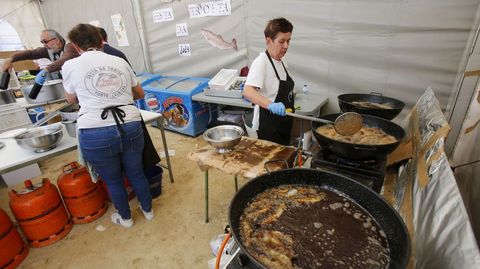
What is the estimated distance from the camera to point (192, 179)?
294 centimetres

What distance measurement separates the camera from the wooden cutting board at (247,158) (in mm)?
1451

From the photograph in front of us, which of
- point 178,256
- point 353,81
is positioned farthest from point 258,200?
point 353,81

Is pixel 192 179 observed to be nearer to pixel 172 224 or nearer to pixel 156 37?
pixel 172 224

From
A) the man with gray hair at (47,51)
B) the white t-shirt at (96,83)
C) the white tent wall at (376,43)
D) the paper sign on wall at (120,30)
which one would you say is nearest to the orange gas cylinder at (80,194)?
the white t-shirt at (96,83)

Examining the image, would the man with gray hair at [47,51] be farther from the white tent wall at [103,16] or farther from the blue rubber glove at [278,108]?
the blue rubber glove at [278,108]

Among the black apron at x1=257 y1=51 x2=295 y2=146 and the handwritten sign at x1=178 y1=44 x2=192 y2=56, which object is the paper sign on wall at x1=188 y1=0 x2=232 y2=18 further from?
the black apron at x1=257 y1=51 x2=295 y2=146

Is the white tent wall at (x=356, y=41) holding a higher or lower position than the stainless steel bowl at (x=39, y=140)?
higher

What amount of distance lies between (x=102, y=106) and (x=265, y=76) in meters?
1.26

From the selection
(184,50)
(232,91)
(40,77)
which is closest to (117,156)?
(40,77)

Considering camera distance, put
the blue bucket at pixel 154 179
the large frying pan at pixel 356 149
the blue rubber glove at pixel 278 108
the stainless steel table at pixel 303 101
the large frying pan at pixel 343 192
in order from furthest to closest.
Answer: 1. the stainless steel table at pixel 303 101
2. the blue bucket at pixel 154 179
3. the blue rubber glove at pixel 278 108
4. the large frying pan at pixel 356 149
5. the large frying pan at pixel 343 192

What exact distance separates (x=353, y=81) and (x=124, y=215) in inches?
116

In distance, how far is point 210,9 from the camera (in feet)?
11.8

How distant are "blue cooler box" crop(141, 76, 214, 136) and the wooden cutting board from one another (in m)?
2.15

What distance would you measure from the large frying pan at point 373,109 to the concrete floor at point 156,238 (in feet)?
5.05
